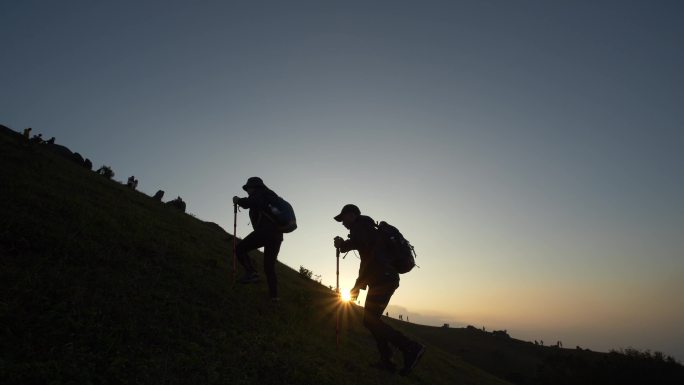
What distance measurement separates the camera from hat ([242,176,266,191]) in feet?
38.0

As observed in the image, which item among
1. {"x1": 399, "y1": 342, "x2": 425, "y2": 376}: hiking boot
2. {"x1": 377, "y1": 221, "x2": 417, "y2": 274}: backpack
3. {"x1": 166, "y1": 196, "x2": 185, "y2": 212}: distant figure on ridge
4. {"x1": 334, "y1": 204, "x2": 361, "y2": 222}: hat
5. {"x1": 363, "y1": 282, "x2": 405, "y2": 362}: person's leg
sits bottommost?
{"x1": 399, "y1": 342, "x2": 425, "y2": 376}: hiking boot

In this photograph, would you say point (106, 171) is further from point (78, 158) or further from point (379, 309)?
point (379, 309)

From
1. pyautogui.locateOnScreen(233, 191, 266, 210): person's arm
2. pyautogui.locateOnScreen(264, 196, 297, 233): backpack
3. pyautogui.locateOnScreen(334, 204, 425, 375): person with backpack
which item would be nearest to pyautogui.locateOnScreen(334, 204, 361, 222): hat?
pyautogui.locateOnScreen(334, 204, 425, 375): person with backpack

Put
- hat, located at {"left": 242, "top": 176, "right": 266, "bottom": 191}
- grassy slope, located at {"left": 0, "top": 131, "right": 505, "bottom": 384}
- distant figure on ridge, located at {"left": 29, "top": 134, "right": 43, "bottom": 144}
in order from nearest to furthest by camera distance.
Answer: grassy slope, located at {"left": 0, "top": 131, "right": 505, "bottom": 384}, hat, located at {"left": 242, "top": 176, "right": 266, "bottom": 191}, distant figure on ridge, located at {"left": 29, "top": 134, "right": 43, "bottom": 144}

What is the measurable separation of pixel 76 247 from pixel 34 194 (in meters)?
4.66

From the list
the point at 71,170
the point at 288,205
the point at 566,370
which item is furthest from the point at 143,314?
the point at 566,370

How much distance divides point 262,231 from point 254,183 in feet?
4.76

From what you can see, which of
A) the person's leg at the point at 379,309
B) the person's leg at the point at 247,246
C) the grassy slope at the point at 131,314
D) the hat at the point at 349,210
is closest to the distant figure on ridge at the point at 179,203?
the grassy slope at the point at 131,314

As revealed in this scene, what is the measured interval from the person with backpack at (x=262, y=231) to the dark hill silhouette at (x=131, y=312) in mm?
890

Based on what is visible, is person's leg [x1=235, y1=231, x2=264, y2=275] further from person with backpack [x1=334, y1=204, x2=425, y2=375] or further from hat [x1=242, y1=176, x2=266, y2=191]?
person with backpack [x1=334, y1=204, x2=425, y2=375]

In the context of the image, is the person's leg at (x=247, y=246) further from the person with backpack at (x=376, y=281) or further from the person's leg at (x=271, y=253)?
the person with backpack at (x=376, y=281)

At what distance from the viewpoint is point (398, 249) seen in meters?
9.80

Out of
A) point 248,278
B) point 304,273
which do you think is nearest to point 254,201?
point 248,278

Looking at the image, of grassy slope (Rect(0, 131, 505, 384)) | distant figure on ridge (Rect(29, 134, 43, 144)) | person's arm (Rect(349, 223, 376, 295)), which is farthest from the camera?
distant figure on ridge (Rect(29, 134, 43, 144))
